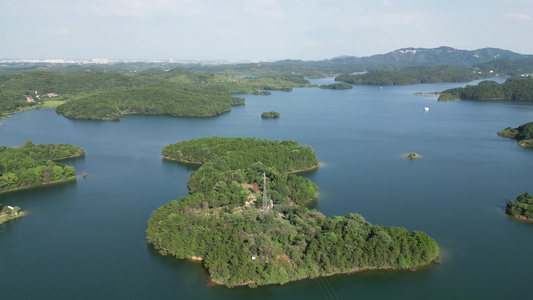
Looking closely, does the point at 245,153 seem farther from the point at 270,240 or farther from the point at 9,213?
the point at 9,213

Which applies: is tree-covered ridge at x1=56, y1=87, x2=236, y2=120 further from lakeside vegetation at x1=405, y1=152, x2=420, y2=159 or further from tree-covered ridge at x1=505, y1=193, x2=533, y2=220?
tree-covered ridge at x1=505, y1=193, x2=533, y2=220

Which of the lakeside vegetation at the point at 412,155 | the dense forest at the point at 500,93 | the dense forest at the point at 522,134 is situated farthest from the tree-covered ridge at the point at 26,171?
the dense forest at the point at 500,93

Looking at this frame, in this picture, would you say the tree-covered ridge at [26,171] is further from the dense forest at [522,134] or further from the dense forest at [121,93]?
the dense forest at [522,134]

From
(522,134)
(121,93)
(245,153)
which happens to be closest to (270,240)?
(245,153)

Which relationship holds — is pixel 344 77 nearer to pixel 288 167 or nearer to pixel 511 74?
pixel 511 74

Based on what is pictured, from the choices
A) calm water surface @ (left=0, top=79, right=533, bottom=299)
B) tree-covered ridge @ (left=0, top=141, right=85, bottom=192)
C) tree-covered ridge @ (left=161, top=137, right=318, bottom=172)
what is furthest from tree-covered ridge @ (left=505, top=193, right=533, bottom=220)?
tree-covered ridge @ (left=0, top=141, right=85, bottom=192)

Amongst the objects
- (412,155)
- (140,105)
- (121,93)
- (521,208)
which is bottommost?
(521,208)
